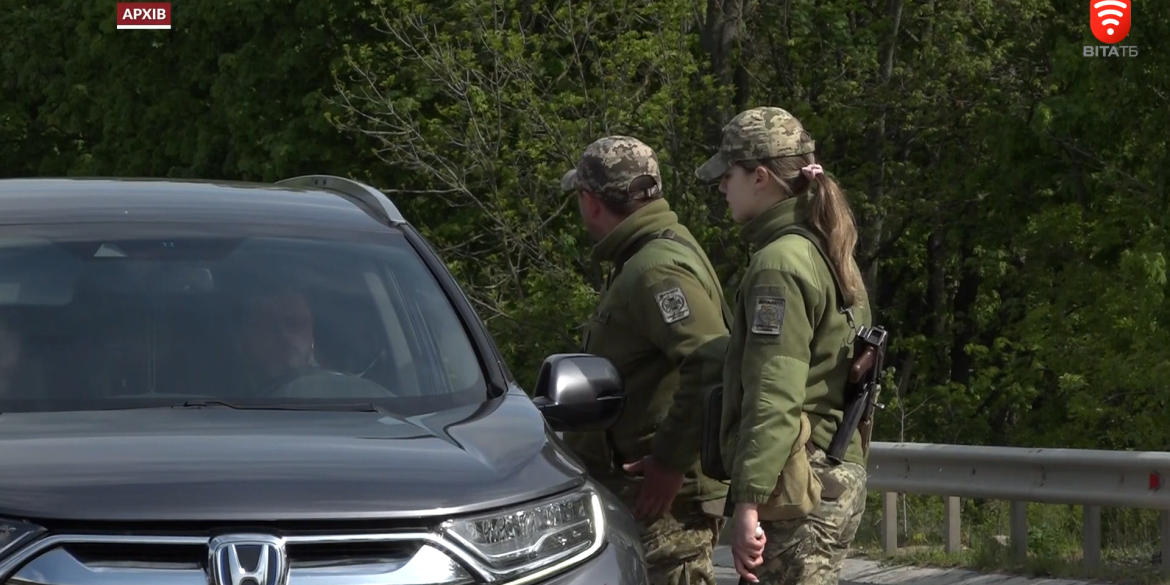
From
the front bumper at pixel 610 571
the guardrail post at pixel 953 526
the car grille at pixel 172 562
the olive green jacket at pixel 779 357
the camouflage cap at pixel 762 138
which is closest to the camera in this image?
the car grille at pixel 172 562

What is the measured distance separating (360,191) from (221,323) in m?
1.02

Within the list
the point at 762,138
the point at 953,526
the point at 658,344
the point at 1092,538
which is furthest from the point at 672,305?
the point at 953,526

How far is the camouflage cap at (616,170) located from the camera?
565cm

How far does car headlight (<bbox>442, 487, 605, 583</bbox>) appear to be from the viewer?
3438 millimetres

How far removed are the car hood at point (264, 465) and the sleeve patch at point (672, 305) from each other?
4.74 ft

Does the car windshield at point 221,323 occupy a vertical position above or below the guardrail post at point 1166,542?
above

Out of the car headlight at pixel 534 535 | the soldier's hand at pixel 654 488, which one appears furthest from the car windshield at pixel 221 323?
the soldier's hand at pixel 654 488

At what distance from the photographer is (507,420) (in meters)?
4.02

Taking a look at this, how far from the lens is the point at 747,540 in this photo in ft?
15.2

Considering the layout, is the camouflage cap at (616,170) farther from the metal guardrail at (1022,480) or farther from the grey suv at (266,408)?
the metal guardrail at (1022,480)

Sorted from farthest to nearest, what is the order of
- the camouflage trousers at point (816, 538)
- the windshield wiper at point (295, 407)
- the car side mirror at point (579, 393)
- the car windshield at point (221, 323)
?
the camouflage trousers at point (816, 538), the car side mirror at point (579, 393), the car windshield at point (221, 323), the windshield wiper at point (295, 407)

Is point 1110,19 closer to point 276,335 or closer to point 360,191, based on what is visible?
point 360,191

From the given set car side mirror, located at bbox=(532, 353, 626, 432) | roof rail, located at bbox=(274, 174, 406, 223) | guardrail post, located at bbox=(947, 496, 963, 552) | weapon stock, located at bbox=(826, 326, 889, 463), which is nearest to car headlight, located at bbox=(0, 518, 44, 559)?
car side mirror, located at bbox=(532, 353, 626, 432)

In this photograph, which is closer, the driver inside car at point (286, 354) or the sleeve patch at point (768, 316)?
the driver inside car at point (286, 354)
